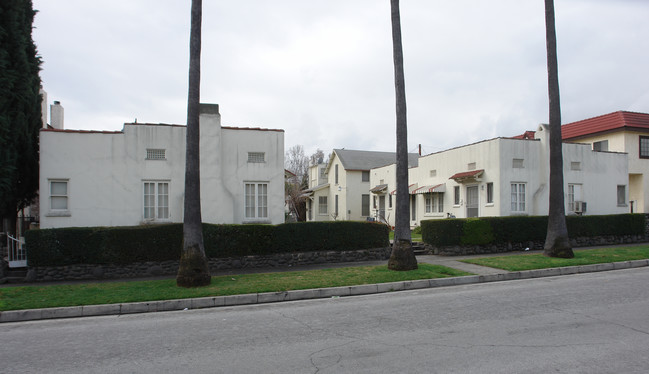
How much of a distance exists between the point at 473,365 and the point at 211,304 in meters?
6.12

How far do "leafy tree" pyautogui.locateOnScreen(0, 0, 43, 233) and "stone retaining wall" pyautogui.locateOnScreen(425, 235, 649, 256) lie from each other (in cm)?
1440

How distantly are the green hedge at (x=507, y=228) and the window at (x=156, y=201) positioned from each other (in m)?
9.77

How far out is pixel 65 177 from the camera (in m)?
14.4

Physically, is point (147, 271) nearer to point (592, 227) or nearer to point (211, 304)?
point (211, 304)

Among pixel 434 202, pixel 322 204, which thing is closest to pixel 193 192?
pixel 434 202

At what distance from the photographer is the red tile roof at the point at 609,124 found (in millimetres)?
24703

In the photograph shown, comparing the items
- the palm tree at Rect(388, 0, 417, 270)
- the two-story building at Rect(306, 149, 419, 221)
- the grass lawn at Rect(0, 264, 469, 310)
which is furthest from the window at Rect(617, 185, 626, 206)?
the palm tree at Rect(388, 0, 417, 270)

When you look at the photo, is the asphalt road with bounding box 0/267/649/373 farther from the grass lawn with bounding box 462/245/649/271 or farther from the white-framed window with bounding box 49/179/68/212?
the white-framed window with bounding box 49/179/68/212

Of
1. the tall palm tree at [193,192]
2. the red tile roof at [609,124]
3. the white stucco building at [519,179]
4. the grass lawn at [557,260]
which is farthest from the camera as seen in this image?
the red tile roof at [609,124]

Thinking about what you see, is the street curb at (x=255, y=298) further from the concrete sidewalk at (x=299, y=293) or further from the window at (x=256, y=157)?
the window at (x=256, y=157)

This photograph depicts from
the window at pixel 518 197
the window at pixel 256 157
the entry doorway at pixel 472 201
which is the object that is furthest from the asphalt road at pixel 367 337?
the entry doorway at pixel 472 201

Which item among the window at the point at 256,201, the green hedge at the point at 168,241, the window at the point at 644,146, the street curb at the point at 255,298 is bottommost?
the street curb at the point at 255,298

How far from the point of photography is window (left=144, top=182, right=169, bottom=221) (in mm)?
15062

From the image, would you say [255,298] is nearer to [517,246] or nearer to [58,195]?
[58,195]
